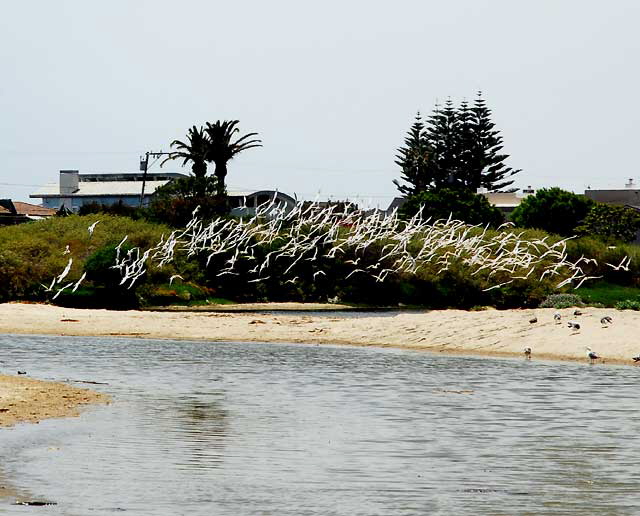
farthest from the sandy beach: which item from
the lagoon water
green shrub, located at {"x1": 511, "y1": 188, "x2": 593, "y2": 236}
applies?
green shrub, located at {"x1": 511, "y1": 188, "x2": 593, "y2": 236}

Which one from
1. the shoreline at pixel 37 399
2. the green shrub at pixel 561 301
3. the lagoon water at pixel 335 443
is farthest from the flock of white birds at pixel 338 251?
the shoreline at pixel 37 399

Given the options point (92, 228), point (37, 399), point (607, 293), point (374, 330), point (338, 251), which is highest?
point (92, 228)

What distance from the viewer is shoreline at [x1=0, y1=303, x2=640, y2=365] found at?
3731cm

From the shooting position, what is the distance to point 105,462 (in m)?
16.6

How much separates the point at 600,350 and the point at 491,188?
342 ft

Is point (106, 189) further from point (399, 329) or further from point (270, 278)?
point (399, 329)

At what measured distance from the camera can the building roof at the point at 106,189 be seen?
141250 millimetres

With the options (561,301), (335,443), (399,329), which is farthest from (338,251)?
(335,443)

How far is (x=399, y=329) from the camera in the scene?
45.6 m

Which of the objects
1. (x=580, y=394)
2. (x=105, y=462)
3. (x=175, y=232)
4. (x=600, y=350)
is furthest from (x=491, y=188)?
(x=105, y=462)

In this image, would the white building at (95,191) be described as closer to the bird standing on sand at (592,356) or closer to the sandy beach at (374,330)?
the sandy beach at (374,330)

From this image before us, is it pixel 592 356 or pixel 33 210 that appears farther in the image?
pixel 33 210

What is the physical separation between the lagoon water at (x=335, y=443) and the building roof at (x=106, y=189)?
109m

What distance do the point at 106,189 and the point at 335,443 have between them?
128552mm
